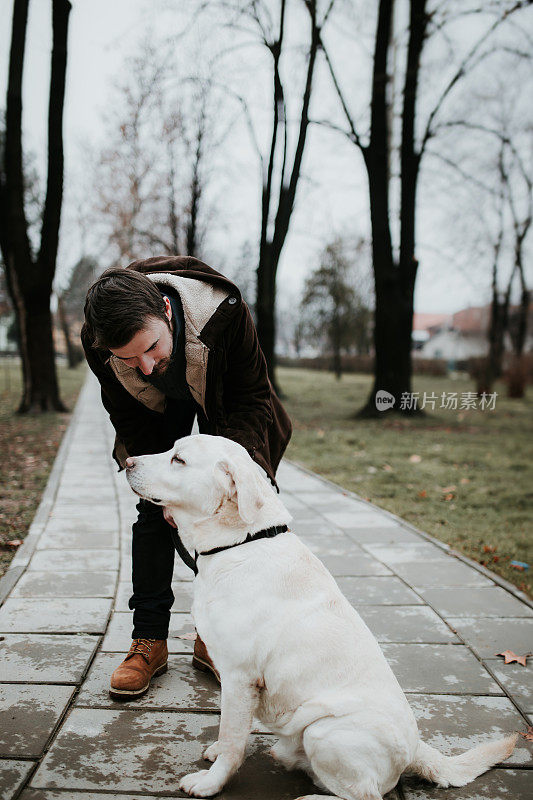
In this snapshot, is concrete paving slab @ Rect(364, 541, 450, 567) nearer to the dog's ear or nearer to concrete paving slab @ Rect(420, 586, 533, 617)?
concrete paving slab @ Rect(420, 586, 533, 617)

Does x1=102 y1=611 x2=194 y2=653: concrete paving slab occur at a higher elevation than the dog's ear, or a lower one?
lower

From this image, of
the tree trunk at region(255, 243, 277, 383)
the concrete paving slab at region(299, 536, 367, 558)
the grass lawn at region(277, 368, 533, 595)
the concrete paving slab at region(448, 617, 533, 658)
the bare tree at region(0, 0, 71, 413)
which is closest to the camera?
the concrete paving slab at region(448, 617, 533, 658)

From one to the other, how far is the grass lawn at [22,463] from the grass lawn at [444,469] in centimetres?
376

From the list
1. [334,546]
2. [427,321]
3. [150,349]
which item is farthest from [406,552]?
[427,321]

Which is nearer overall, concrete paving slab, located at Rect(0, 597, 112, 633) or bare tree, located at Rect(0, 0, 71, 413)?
concrete paving slab, located at Rect(0, 597, 112, 633)

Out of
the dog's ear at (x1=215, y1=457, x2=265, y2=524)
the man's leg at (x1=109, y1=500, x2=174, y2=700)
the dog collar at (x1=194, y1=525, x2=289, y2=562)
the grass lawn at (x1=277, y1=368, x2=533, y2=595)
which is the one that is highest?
the dog's ear at (x1=215, y1=457, x2=265, y2=524)

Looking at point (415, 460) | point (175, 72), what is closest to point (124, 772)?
point (415, 460)

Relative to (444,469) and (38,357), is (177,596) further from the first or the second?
(38,357)

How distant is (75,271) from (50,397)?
100ft

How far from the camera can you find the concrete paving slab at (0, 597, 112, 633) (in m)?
3.54

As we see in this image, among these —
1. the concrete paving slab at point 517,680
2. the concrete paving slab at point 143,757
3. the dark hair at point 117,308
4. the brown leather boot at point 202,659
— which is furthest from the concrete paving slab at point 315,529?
the dark hair at point 117,308

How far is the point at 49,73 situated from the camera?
12305 mm

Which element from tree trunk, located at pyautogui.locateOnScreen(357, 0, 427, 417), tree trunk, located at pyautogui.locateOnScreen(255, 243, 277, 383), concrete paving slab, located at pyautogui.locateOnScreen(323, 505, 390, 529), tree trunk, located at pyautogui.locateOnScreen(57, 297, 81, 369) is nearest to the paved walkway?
concrete paving slab, located at pyautogui.locateOnScreen(323, 505, 390, 529)

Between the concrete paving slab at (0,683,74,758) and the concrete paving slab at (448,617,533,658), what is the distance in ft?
7.26
